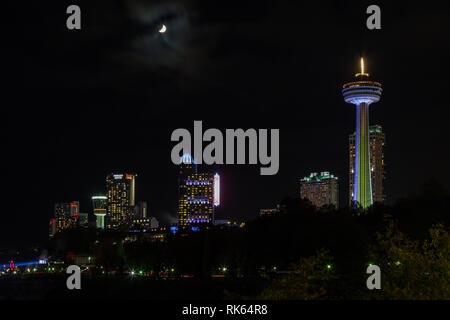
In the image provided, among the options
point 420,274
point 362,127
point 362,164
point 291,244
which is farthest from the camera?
point 362,127

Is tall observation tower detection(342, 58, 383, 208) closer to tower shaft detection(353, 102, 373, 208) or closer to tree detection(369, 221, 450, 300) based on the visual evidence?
tower shaft detection(353, 102, 373, 208)

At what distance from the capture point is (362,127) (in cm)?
19475

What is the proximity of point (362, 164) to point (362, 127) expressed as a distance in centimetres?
1399

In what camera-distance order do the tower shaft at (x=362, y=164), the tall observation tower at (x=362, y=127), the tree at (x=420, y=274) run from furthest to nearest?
the tall observation tower at (x=362, y=127) < the tower shaft at (x=362, y=164) < the tree at (x=420, y=274)

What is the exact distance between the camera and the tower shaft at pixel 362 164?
185 meters

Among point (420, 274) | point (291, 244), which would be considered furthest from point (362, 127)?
point (420, 274)

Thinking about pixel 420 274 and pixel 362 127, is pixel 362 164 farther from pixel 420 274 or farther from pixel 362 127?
pixel 420 274

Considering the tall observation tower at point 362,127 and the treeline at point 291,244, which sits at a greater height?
the tall observation tower at point 362,127

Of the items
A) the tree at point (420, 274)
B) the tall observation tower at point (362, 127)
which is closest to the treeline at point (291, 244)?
the tree at point (420, 274)

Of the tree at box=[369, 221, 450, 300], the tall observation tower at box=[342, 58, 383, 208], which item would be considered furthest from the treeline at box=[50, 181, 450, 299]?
the tall observation tower at box=[342, 58, 383, 208]

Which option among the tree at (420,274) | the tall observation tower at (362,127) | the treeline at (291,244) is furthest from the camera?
the tall observation tower at (362,127)

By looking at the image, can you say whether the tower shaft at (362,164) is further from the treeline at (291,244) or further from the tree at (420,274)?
the tree at (420,274)
